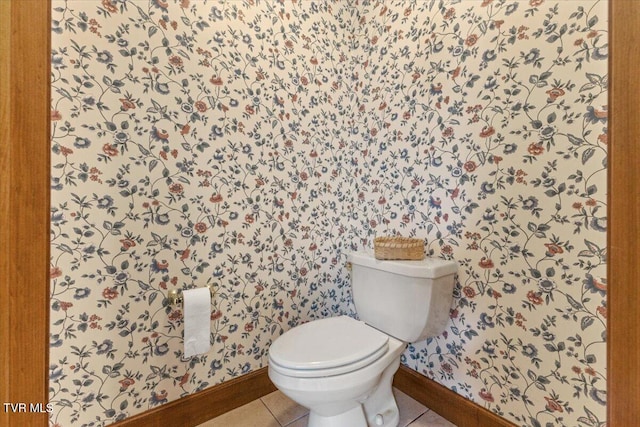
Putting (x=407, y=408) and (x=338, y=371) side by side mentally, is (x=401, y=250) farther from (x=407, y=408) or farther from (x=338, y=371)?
(x=407, y=408)

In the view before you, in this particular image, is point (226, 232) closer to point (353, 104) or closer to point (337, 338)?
point (337, 338)

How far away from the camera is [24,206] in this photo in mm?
851

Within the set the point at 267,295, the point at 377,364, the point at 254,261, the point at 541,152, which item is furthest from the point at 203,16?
the point at 377,364

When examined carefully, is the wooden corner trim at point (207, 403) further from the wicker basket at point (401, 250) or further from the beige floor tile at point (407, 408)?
the wicker basket at point (401, 250)

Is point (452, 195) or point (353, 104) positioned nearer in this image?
point (452, 195)

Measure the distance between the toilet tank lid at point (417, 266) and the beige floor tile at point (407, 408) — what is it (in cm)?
Answer: 71

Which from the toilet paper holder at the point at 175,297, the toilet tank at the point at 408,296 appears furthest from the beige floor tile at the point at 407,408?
the toilet paper holder at the point at 175,297

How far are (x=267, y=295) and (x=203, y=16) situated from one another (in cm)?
131

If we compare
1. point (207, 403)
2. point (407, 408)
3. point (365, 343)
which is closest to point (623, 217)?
point (365, 343)

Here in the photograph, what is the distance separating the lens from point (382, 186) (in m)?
1.50

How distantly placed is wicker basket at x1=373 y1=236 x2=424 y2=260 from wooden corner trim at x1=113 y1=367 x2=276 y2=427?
33.8 inches

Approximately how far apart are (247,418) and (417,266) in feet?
3.47

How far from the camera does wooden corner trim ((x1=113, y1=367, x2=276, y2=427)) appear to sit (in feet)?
3.62

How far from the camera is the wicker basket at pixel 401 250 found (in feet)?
3.89
